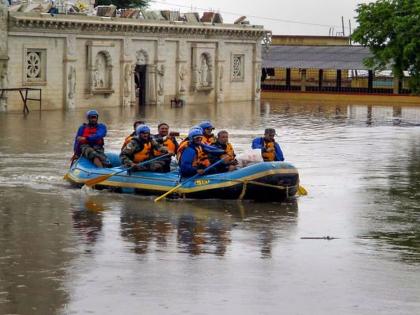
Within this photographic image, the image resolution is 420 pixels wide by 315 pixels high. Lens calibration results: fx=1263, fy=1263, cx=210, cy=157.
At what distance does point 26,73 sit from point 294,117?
11930 mm

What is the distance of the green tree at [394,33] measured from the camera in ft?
153

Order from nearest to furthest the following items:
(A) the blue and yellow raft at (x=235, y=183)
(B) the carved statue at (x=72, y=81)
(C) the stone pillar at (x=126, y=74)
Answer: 1. (A) the blue and yellow raft at (x=235, y=183)
2. (B) the carved statue at (x=72, y=81)
3. (C) the stone pillar at (x=126, y=74)

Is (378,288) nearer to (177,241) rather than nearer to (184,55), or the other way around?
(177,241)

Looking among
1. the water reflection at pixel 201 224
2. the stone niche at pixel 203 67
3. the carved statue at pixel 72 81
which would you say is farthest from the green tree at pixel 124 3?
the water reflection at pixel 201 224

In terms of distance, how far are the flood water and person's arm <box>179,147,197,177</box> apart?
23.0 inches

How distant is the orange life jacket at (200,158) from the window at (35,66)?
32.3m

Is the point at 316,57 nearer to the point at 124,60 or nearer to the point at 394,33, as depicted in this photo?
the point at 124,60

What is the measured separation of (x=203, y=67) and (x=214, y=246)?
50.4 metres

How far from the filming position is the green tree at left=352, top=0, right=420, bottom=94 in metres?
46.7

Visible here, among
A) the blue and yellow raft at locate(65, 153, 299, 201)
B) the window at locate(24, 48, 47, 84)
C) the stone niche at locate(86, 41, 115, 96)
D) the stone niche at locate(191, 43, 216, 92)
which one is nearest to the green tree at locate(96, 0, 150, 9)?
the stone niche at locate(191, 43, 216, 92)

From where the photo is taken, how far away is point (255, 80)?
241ft

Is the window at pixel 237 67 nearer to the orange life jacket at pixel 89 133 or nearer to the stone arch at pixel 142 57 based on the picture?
the stone arch at pixel 142 57

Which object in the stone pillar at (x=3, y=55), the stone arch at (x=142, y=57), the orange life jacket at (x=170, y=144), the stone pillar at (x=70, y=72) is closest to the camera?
the orange life jacket at (x=170, y=144)

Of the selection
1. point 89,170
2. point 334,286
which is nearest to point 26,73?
point 89,170
